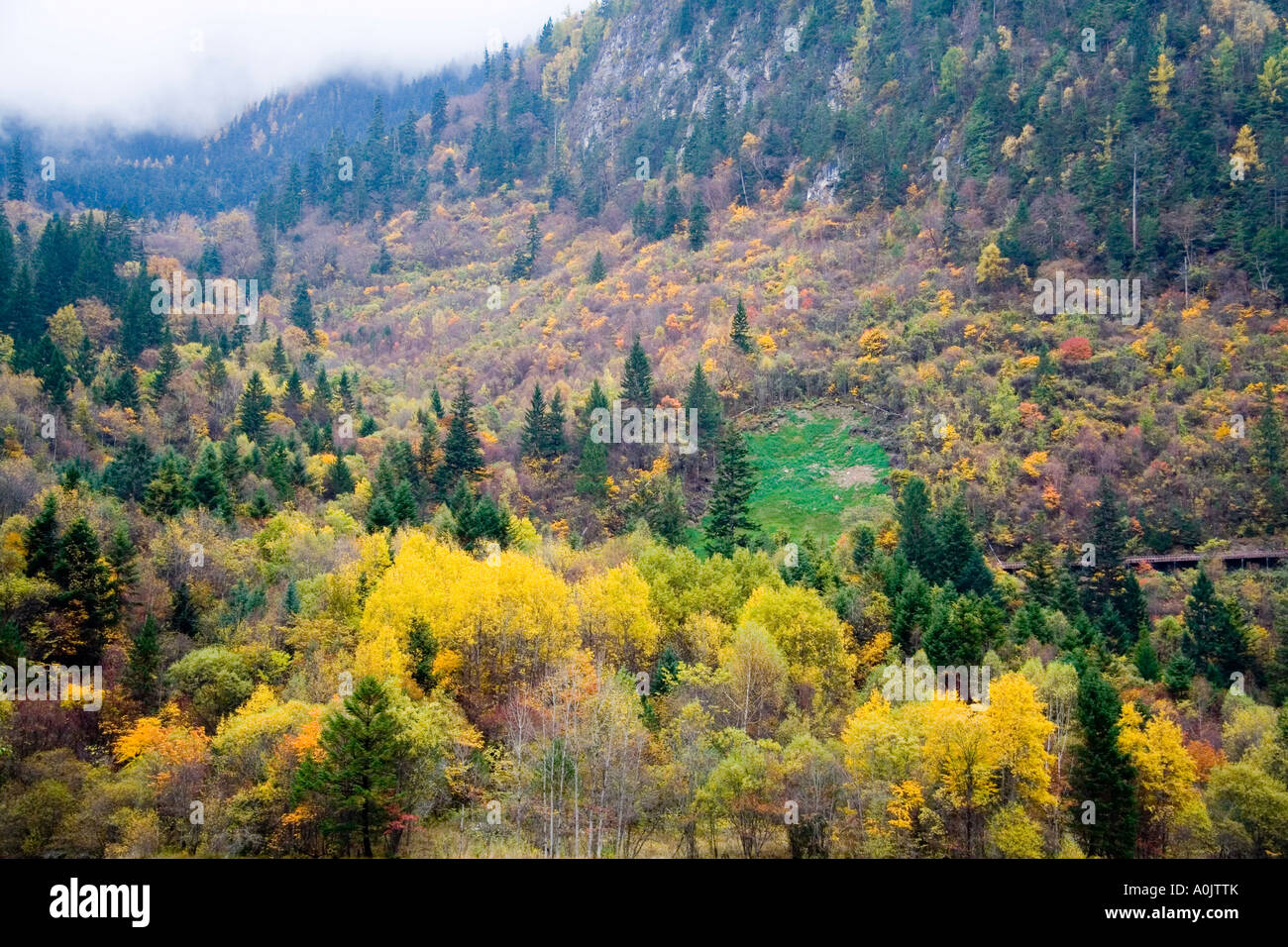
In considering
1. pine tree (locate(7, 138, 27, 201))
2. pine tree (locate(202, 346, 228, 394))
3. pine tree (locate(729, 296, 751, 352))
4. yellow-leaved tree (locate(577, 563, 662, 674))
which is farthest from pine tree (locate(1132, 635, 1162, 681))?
pine tree (locate(7, 138, 27, 201))

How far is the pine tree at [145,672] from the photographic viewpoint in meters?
47.4

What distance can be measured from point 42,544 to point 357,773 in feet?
92.7

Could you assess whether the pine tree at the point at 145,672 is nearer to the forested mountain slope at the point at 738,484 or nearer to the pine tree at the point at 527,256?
the forested mountain slope at the point at 738,484

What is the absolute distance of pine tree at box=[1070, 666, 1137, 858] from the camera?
1721 inches

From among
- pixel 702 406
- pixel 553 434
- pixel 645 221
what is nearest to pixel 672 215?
pixel 645 221

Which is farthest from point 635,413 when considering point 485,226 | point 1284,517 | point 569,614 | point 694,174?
point 485,226

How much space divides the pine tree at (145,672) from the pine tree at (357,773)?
43.2 ft

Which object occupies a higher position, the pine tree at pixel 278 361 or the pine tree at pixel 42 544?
the pine tree at pixel 278 361

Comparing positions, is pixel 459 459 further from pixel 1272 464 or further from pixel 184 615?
pixel 1272 464

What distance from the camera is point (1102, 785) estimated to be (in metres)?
44.6

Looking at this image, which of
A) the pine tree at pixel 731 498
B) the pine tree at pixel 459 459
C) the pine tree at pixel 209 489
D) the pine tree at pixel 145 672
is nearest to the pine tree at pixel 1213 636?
the pine tree at pixel 731 498

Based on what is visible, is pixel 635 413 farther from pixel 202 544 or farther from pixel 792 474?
pixel 202 544

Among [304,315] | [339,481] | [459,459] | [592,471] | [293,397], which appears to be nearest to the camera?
[339,481]

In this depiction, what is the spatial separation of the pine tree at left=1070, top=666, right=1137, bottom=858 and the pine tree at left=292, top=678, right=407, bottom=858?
32162mm
